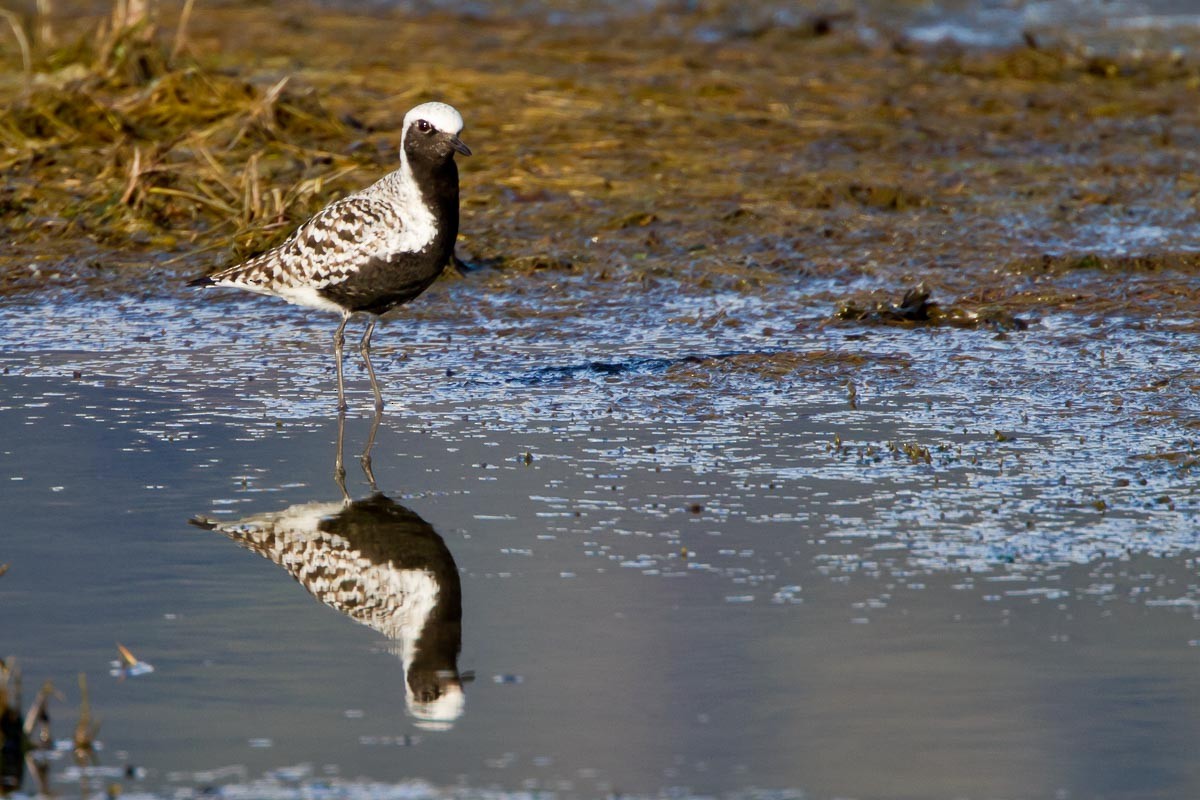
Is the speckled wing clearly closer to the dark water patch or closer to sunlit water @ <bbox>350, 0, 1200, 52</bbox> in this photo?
the dark water patch

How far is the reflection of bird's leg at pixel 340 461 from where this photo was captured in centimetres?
693

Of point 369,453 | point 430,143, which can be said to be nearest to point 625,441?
point 369,453

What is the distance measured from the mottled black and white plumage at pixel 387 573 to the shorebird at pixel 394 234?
1633mm

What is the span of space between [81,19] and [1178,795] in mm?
17554

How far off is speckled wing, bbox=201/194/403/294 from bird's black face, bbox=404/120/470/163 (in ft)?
0.90

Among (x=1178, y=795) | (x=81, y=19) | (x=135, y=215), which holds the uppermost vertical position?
(x=81, y=19)

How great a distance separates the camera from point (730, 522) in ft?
21.0

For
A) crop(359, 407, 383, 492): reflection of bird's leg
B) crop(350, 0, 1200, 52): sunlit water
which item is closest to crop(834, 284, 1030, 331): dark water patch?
crop(359, 407, 383, 492): reflection of bird's leg

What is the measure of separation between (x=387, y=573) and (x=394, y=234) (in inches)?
100

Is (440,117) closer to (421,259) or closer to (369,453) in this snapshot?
(421,259)

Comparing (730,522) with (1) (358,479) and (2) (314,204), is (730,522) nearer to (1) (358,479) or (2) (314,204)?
(1) (358,479)

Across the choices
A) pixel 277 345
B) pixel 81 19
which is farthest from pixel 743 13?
pixel 277 345

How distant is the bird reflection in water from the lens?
502cm

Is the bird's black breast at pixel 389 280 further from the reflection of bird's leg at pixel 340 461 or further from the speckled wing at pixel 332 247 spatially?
the reflection of bird's leg at pixel 340 461
